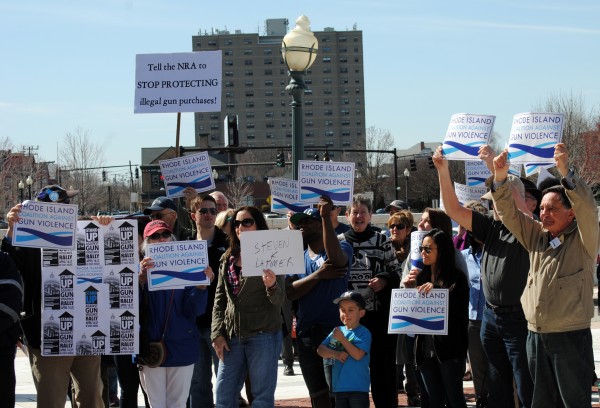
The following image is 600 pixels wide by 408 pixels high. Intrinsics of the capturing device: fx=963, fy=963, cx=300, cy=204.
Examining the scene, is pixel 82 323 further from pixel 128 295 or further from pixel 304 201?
pixel 304 201

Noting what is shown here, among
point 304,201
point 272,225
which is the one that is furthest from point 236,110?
point 304,201

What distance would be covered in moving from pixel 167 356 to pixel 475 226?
105 inches

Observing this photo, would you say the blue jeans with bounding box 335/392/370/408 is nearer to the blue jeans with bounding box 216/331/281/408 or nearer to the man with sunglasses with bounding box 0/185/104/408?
the blue jeans with bounding box 216/331/281/408

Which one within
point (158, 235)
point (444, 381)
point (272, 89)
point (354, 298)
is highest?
point (272, 89)

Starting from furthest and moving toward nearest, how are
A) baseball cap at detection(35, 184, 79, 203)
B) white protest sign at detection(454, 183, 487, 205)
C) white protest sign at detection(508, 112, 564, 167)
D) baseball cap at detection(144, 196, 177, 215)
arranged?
white protest sign at detection(454, 183, 487, 205), baseball cap at detection(144, 196, 177, 215), white protest sign at detection(508, 112, 564, 167), baseball cap at detection(35, 184, 79, 203)

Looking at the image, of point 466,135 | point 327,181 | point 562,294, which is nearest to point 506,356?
→ point 562,294

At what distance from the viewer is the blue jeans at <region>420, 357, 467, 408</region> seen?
7742 millimetres

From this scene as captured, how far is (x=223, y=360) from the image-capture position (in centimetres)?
777

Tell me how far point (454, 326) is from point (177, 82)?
13.1 ft

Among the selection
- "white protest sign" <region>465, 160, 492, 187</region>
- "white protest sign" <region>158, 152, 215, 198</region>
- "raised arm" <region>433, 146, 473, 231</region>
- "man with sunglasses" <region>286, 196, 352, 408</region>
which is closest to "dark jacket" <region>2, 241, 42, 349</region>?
"white protest sign" <region>158, 152, 215, 198</region>

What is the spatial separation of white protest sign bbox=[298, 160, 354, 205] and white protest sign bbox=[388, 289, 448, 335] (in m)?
1.42

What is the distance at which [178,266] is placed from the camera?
7621 mm

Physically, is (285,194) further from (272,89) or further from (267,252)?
(272,89)

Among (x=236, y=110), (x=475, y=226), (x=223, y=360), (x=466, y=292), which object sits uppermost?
(x=236, y=110)
